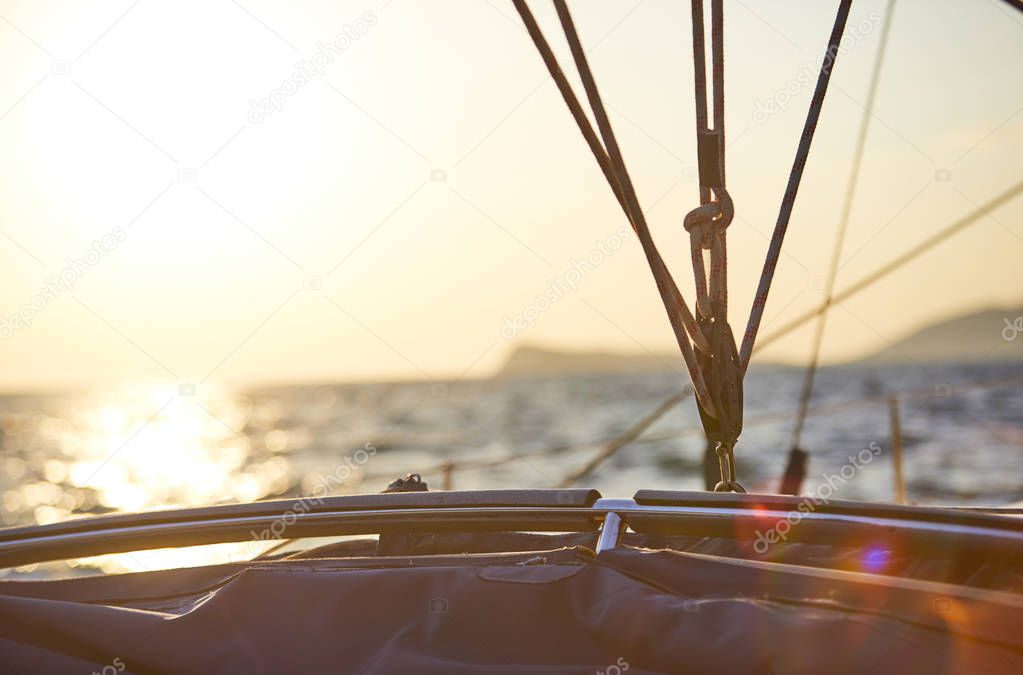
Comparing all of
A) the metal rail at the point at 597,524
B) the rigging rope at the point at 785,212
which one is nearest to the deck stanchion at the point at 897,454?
the rigging rope at the point at 785,212

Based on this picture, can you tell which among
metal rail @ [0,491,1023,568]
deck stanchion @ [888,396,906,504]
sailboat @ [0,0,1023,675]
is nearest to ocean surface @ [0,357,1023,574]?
deck stanchion @ [888,396,906,504]

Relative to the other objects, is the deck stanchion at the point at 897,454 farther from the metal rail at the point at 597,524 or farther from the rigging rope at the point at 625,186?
the metal rail at the point at 597,524

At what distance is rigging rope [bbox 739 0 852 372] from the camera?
78.8 inches

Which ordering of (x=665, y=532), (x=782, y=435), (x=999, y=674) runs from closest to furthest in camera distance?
(x=999, y=674) < (x=665, y=532) < (x=782, y=435)

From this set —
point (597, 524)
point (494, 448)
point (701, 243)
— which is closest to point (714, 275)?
point (701, 243)

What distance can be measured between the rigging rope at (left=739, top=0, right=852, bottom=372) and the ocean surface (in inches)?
66.2

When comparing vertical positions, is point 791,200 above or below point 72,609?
above

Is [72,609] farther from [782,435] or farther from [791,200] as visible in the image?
[782,435]

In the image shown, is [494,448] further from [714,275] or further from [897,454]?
[714,275]

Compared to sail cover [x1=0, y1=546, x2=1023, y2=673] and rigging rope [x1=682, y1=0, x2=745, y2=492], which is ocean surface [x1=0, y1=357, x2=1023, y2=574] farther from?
rigging rope [x1=682, y1=0, x2=745, y2=492]

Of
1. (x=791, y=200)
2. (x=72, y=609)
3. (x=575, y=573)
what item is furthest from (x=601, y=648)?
(x=791, y=200)

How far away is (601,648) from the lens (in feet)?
4.24

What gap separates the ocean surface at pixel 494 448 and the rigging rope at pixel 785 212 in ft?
5.52

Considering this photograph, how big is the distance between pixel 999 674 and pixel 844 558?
1.13 feet
